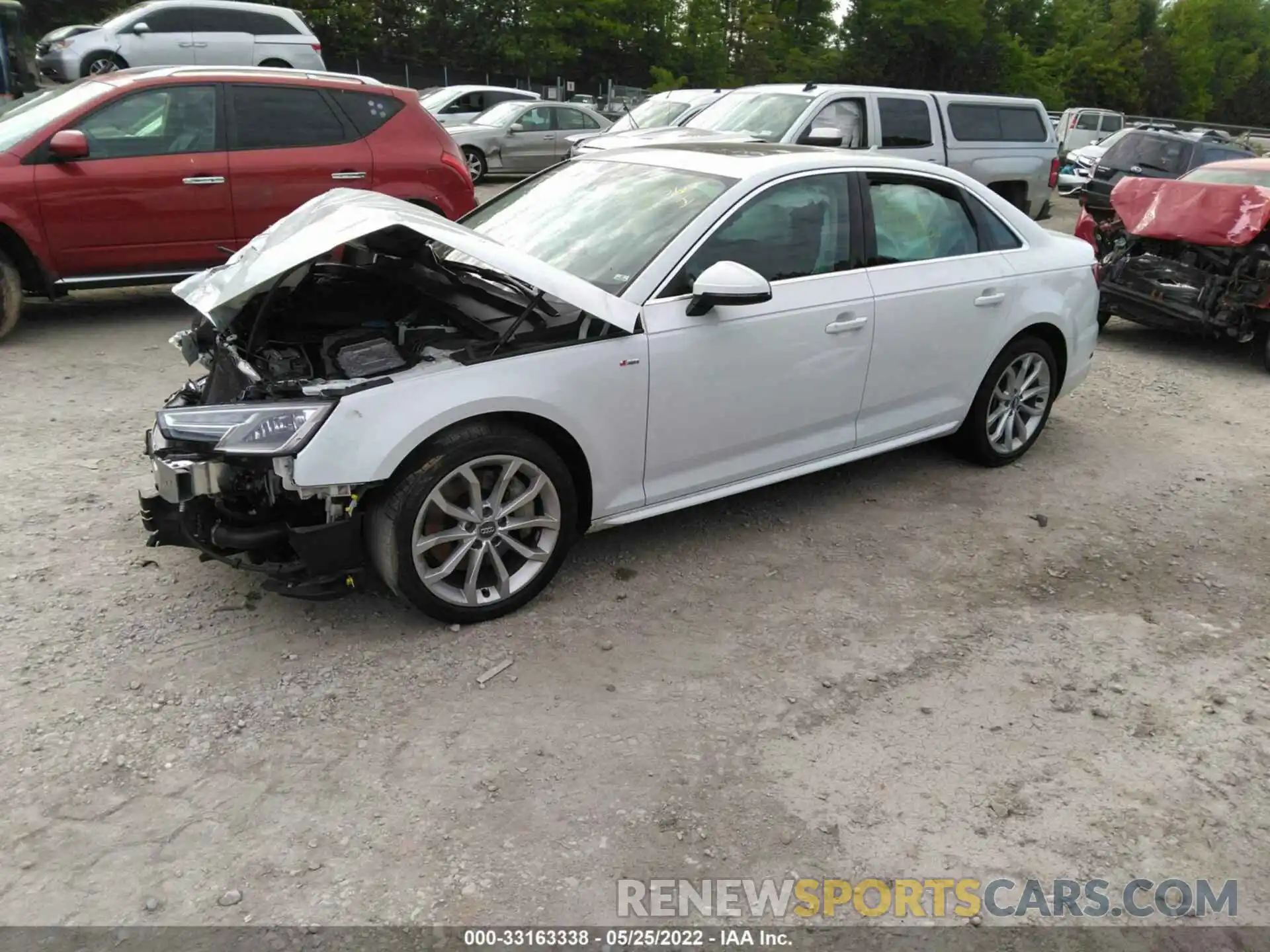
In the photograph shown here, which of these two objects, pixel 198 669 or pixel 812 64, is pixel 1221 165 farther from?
pixel 812 64

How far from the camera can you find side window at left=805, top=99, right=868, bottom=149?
10.6 metres

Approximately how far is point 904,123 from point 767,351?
27.4 ft

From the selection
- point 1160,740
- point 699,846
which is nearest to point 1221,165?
point 1160,740

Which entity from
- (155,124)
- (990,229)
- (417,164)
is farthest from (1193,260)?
(155,124)

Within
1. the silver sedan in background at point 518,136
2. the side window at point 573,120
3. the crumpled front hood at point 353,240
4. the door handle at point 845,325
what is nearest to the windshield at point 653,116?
the silver sedan in background at point 518,136

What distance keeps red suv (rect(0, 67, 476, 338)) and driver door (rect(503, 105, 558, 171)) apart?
385 inches

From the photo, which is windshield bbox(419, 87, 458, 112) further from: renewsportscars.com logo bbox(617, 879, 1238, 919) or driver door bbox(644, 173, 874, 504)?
renewsportscars.com logo bbox(617, 879, 1238, 919)

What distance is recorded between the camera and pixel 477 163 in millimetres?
17312

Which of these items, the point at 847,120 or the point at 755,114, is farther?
the point at 755,114

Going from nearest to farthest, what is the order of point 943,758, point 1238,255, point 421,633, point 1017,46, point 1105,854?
point 1105,854
point 943,758
point 421,633
point 1238,255
point 1017,46

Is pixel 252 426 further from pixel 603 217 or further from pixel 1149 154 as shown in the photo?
pixel 1149 154

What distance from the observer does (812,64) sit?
45969 millimetres

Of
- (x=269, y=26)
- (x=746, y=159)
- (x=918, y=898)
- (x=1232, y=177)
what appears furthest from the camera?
(x=269, y=26)

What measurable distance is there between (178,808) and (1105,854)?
8.56ft
